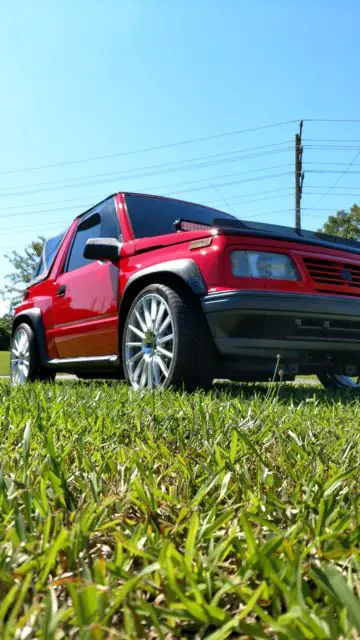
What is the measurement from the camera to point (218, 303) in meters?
3.26

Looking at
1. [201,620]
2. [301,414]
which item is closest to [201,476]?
[201,620]

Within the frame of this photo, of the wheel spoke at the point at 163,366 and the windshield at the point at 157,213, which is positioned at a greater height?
the windshield at the point at 157,213

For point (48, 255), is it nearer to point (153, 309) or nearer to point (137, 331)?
point (137, 331)

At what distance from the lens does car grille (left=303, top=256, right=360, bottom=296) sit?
358 cm

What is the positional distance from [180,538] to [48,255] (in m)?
5.54

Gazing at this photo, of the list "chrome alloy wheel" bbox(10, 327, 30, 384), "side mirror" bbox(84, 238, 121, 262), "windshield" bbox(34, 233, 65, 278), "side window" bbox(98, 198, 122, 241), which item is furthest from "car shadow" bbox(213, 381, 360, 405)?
"windshield" bbox(34, 233, 65, 278)

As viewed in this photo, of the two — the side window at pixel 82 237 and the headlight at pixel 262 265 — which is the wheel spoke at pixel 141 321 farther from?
the side window at pixel 82 237

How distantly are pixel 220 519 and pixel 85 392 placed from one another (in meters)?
2.39

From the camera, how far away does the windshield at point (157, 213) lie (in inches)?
181

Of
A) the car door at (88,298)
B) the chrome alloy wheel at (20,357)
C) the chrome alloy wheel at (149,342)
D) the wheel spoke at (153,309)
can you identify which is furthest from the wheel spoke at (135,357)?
the chrome alloy wheel at (20,357)

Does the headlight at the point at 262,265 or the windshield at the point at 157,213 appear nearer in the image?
the headlight at the point at 262,265

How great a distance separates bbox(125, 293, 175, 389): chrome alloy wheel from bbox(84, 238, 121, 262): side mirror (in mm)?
A: 610

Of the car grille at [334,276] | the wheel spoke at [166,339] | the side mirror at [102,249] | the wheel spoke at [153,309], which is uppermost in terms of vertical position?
the side mirror at [102,249]

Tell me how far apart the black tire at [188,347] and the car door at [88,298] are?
3.04ft
